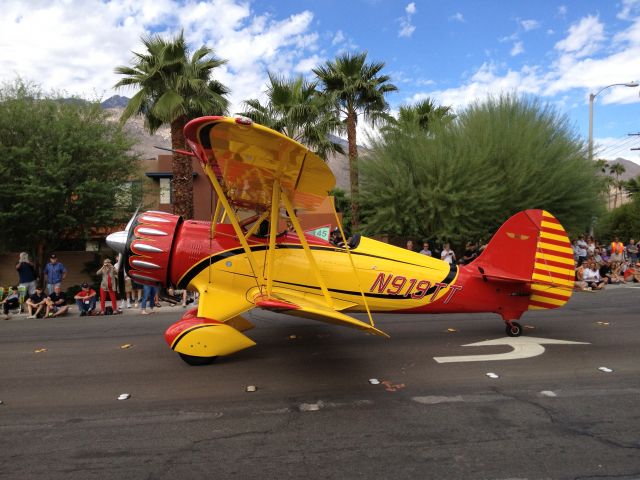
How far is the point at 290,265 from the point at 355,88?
1616cm

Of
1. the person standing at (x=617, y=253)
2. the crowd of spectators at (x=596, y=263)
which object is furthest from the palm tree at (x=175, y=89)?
the person standing at (x=617, y=253)

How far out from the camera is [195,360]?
555cm

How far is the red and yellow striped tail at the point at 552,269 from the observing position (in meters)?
6.61

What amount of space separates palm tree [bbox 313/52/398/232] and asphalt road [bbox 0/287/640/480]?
1518 centimetres

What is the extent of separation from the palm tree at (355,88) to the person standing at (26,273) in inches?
528

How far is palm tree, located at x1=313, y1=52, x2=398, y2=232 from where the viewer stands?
20.1 metres

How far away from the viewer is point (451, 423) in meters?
3.87

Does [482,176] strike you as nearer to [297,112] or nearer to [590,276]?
[590,276]

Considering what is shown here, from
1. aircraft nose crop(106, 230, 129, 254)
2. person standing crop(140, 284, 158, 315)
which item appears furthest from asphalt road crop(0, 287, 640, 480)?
person standing crop(140, 284, 158, 315)

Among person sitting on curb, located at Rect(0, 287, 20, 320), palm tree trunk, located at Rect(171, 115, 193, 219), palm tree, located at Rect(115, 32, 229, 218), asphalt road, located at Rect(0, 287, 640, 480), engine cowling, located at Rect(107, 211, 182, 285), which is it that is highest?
palm tree, located at Rect(115, 32, 229, 218)

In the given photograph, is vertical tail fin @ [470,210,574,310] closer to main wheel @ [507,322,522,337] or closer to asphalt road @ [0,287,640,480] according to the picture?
main wheel @ [507,322,522,337]

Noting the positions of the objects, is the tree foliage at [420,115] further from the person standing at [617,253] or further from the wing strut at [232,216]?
the wing strut at [232,216]

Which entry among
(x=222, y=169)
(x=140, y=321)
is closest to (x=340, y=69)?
(x=140, y=321)

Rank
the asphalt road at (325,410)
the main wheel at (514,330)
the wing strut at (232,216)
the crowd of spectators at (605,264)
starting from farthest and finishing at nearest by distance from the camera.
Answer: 1. the crowd of spectators at (605,264)
2. the main wheel at (514,330)
3. the wing strut at (232,216)
4. the asphalt road at (325,410)
